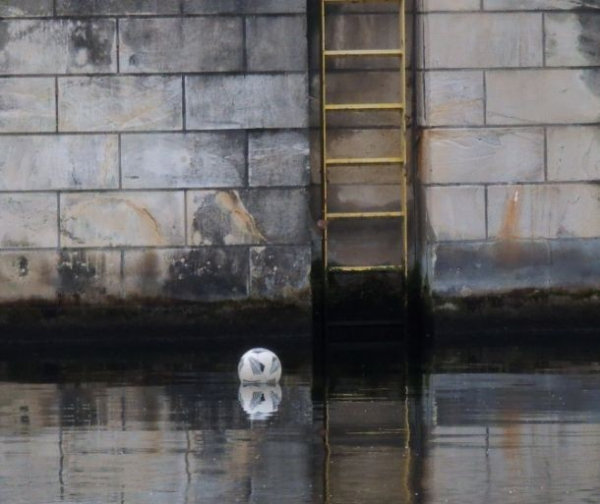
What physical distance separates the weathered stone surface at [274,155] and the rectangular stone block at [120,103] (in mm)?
757

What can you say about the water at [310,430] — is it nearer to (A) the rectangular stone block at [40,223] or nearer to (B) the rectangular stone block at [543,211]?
(A) the rectangular stone block at [40,223]

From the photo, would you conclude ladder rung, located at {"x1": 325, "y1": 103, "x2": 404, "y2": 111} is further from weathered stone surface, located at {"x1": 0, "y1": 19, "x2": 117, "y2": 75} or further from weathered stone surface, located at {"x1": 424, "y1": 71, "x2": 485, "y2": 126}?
weathered stone surface, located at {"x1": 0, "y1": 19, "x2": 117, "y2": 75}

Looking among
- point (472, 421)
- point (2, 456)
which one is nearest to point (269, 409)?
point (472, 421)

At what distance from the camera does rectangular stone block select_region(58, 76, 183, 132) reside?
17156 millimetres

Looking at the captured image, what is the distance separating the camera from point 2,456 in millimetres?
10680

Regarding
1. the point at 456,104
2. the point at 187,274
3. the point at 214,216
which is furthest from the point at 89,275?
the point at 456,104

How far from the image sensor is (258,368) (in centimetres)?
1422

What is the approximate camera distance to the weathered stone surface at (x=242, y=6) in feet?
56.1

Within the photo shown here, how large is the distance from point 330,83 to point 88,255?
293cm

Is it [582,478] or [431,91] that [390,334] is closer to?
[431,91]

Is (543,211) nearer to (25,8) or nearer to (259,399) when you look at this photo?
(259,399)

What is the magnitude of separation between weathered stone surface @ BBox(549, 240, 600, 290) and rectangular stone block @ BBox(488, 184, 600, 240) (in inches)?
3.4

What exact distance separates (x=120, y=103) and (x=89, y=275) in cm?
165

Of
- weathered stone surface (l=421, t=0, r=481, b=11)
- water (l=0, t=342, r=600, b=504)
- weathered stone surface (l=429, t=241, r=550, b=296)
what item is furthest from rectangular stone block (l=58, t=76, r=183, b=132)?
weathered stone surface (l=429, t=241, r=550, b=296)
